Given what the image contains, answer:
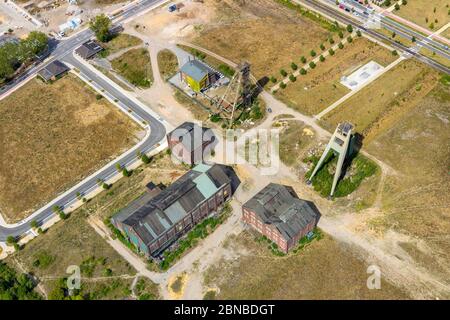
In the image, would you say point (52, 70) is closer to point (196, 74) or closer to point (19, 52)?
point (19, 52)

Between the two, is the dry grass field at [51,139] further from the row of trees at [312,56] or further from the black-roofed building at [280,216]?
the row of trees at [312,56]

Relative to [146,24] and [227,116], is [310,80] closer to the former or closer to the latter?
[227,116]

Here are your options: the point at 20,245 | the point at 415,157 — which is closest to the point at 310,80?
the point at 415,157

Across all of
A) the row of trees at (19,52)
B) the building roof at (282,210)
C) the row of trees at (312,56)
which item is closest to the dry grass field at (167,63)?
the row of trees at (312,56)

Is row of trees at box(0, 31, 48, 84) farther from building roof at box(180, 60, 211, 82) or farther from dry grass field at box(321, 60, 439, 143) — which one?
dry grass field at box(321, 60, 439, 143)

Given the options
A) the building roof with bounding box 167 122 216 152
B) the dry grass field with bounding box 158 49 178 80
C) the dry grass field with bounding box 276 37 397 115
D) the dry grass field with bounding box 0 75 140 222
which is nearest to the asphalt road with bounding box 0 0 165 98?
the dry grass field with bounding box 0 75 140 222

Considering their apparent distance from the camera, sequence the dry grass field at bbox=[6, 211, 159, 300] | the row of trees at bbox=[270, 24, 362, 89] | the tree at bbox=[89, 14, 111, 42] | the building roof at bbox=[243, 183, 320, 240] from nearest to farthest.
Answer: the dry grass field at bbox=[6, 211, 159, 300] < the building roof at bbox=[243, 183, 320, 240] < the row of trees at bbox=[270, 24, 362, 89] < the tree at bbox=[89, 14, 111, 42]
